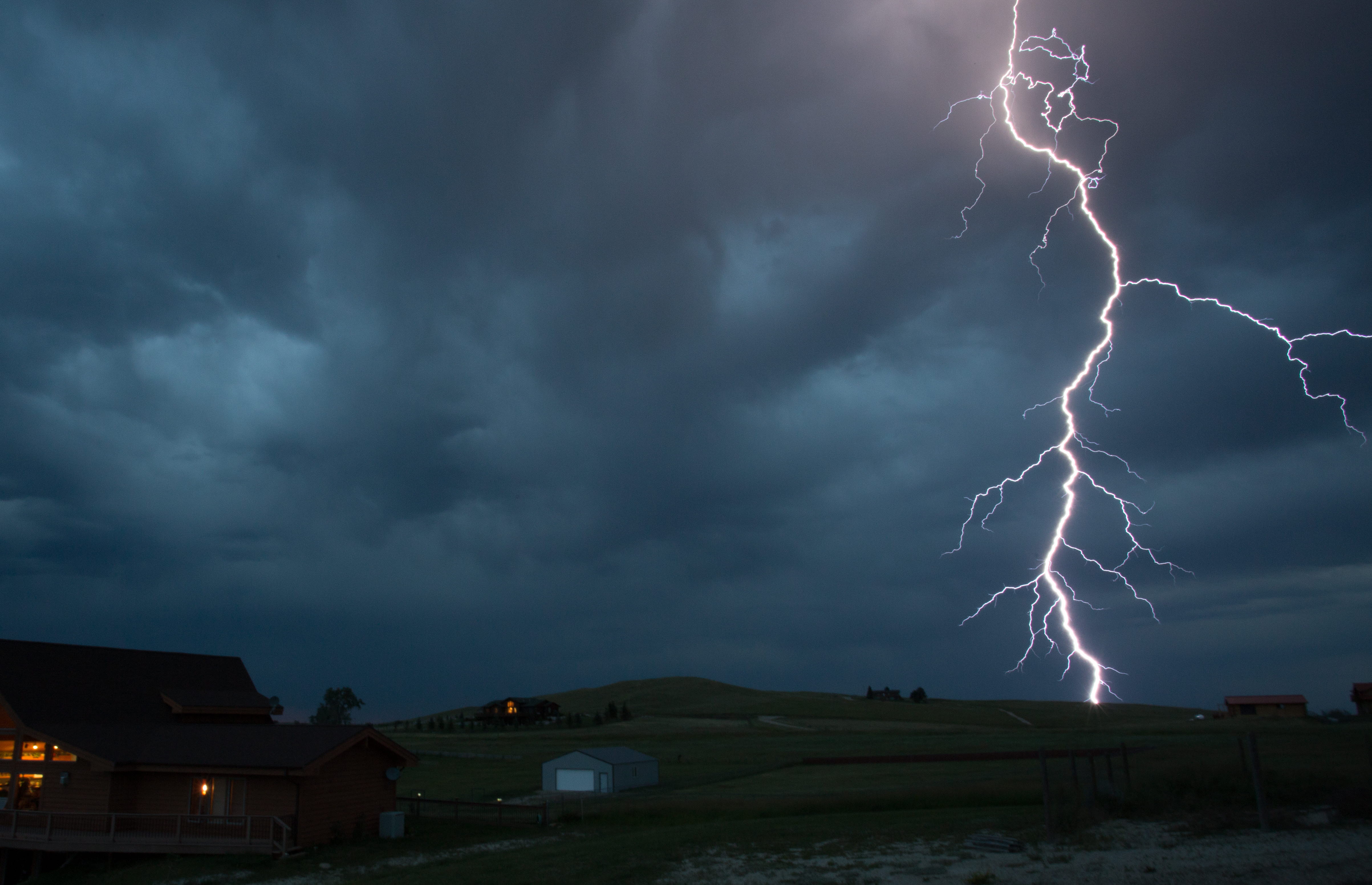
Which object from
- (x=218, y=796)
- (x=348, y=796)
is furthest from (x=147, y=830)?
(x=348, y=796)

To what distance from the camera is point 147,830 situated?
93.0ft

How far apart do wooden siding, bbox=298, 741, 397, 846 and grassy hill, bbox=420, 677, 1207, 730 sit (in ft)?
237

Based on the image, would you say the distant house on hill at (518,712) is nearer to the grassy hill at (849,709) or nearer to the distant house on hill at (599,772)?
the grassy hill at (849,709)

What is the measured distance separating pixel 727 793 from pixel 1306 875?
28.5m

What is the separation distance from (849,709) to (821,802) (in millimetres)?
89612

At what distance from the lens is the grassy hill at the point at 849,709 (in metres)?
96.4

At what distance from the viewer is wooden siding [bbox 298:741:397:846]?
1101 inches

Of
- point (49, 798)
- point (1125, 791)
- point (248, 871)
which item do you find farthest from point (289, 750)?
point (1125, 791)

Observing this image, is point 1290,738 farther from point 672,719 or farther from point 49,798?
point 672,719

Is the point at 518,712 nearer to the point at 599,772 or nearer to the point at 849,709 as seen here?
the point at 849,709

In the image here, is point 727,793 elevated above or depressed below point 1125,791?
below

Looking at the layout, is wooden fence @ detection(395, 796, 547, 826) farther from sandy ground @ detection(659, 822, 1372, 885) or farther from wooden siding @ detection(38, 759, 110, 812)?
sandy ground @ detection(659, 822, 1372, 885)

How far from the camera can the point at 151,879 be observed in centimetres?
2433

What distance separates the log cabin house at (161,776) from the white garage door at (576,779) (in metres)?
17.4
